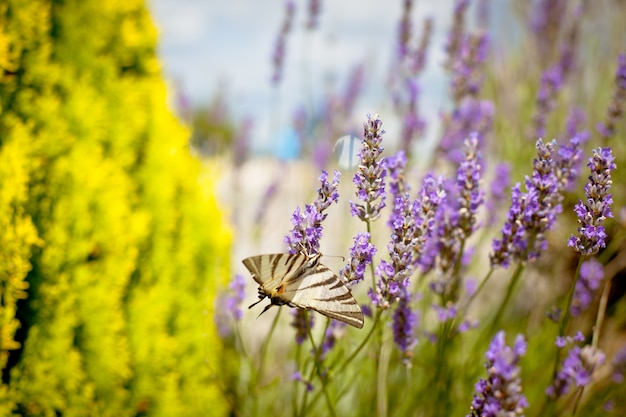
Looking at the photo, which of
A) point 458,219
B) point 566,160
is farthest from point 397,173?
point 566,160

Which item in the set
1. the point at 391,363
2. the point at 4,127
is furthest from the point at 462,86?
the point at 4,127

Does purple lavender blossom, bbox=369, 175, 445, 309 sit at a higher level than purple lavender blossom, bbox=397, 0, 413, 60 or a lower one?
lower

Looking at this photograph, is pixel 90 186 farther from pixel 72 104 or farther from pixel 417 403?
pixel 417 403

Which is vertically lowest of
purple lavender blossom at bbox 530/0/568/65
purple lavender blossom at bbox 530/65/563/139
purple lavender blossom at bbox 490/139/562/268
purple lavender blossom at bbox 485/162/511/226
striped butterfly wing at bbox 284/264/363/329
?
striped butterfly wing at bbox 284/264/363/329

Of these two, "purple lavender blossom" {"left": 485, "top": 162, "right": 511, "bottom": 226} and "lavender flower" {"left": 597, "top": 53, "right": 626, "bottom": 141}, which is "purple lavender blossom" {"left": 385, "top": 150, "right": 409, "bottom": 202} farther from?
"purple lavender blossom" {"left": 485, "top": 162, "right": 511, "bottom": 226}

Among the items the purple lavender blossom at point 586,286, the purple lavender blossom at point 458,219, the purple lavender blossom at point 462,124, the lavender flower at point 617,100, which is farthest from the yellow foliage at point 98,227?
the lavender flower at point 617,100

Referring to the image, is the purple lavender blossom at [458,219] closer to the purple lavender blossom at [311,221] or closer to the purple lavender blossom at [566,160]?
the purple lavender blossom at [566,160]

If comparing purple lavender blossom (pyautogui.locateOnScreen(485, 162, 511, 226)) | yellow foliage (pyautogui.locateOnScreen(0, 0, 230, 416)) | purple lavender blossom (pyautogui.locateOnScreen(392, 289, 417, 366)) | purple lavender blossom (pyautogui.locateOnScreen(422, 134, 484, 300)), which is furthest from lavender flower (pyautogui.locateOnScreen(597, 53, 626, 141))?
yellow foliage (pyautogui.locateOnScreen(0, 0, 230, 416))

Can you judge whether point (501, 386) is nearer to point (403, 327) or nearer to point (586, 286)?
point (403, 327)
